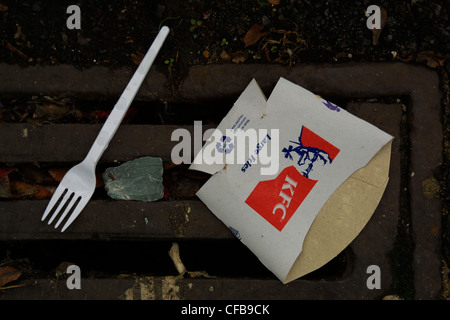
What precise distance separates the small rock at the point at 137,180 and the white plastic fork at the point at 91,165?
0.23ft

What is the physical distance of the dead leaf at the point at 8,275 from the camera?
1457 millimetres

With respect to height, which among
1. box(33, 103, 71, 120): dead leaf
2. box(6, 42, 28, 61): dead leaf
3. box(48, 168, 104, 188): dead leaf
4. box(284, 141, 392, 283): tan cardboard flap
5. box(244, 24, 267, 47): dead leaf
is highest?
box(244, 24, 267, 47): dead leaf

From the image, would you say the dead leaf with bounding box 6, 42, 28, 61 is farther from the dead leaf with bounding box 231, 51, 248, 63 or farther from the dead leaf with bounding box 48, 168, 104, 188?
the dead leaf with bounding box 231, 51, 248, 63

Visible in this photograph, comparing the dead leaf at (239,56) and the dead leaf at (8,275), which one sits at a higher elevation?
the dead leaf at (239,56)

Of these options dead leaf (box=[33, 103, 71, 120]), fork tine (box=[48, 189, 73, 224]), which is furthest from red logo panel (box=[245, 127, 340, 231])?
dead leaf (box=[33, 103, 71, 120])

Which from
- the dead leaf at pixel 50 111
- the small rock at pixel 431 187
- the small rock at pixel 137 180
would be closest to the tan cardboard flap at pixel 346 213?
the small rock at pixel 431 187

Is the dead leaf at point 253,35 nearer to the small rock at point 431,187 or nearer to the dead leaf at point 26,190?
the small rock at point 431,187

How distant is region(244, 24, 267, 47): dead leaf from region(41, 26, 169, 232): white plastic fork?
0.32 metres

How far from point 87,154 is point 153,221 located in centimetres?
36

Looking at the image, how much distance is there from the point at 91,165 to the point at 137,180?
18 cm

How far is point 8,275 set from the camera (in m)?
1.47

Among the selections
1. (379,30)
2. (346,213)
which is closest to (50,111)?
(346,213)

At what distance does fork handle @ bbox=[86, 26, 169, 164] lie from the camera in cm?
142

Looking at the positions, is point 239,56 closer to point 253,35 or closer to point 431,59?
point 253,35
